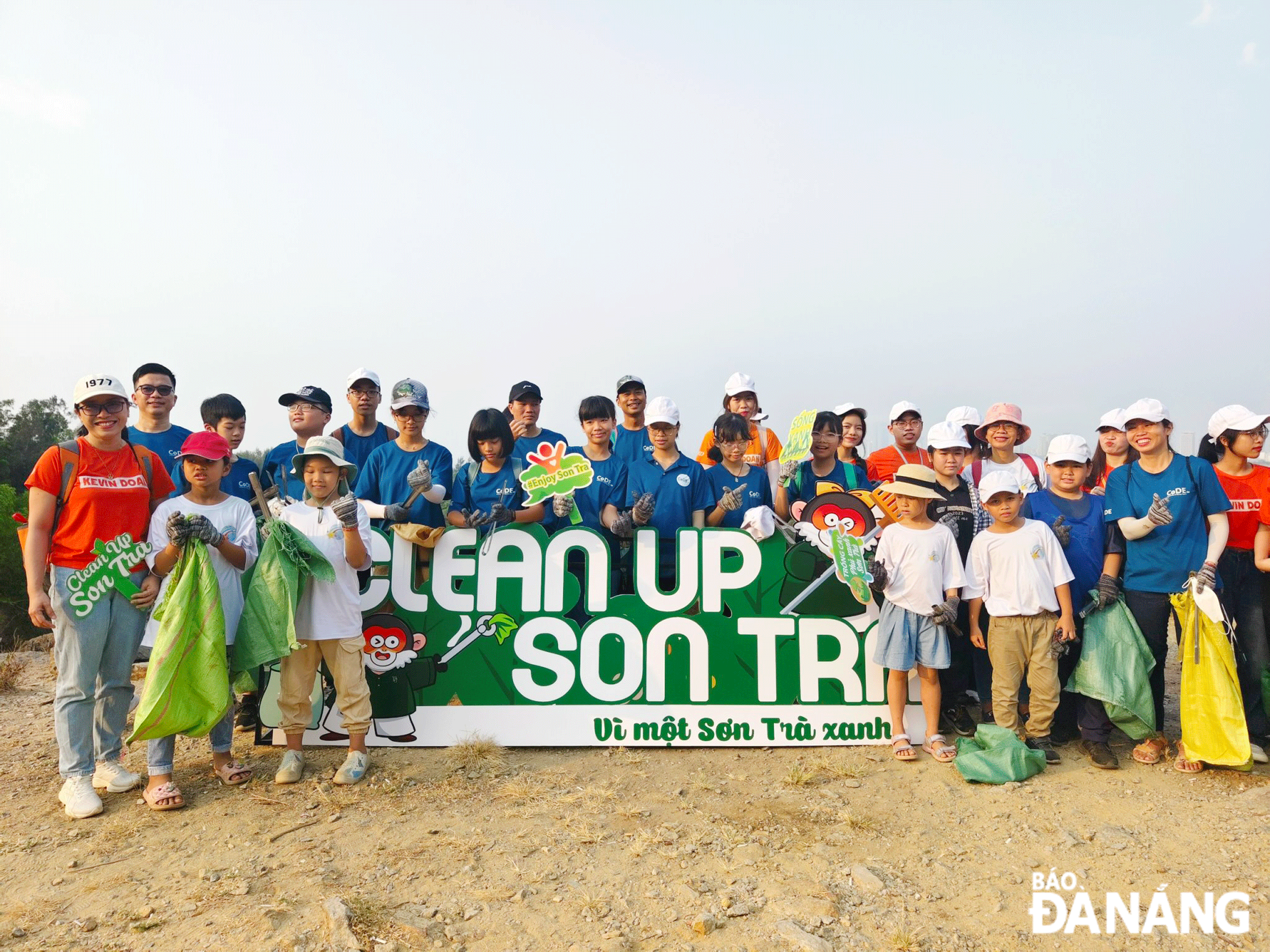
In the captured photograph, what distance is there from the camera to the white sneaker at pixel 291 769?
4438 millimetres

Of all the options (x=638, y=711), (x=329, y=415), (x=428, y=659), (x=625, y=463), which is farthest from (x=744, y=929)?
(x=329, y=415)

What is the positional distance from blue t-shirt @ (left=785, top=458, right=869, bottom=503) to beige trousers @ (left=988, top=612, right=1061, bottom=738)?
1352mm

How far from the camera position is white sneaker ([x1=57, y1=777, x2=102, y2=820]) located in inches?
160

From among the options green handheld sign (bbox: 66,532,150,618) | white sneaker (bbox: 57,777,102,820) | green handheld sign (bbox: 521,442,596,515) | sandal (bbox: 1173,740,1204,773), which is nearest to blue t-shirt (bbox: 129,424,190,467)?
green handheld sign (bbox: 66,532,150,618)

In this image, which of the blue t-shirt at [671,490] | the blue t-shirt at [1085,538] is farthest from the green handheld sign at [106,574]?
the blue t-shirt at [1085,538]

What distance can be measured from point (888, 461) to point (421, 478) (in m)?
3.54

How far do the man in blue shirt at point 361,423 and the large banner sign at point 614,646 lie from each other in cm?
101

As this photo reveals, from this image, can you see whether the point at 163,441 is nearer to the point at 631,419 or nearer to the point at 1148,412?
the point at 631,419

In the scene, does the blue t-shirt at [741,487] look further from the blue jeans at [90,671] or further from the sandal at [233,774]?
the blue jeans at [90,671]

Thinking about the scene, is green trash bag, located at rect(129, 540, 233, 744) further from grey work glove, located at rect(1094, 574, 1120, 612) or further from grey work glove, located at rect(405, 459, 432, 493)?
grey work glove, located at rect(1094, 574, 1120, 612)

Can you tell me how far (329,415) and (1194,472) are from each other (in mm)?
5732

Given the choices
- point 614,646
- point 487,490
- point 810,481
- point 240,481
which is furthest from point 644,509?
point 240,481

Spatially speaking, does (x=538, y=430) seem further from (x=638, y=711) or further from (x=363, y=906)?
(x=363, y=906)

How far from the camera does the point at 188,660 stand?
4102 mm
